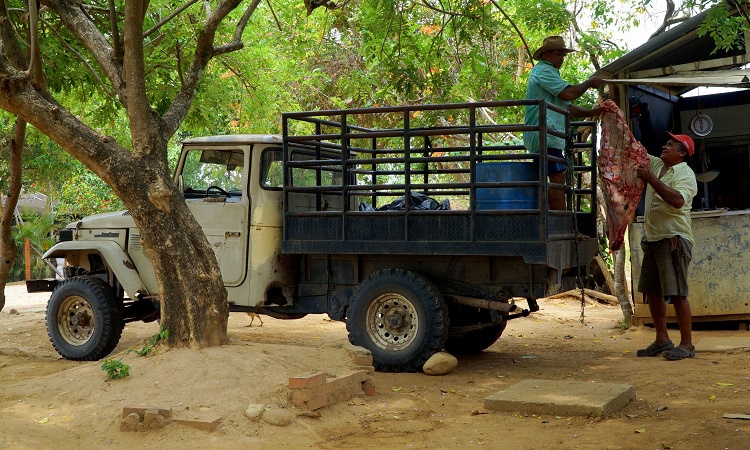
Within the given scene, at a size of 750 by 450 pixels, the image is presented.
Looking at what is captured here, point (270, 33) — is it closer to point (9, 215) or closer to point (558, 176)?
point (9, 215)

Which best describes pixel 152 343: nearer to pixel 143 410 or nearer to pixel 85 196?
pixel 143 410

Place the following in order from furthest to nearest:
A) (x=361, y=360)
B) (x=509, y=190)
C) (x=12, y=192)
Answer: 1. (x=12, y=192)
2. (x=509, y=190)
3. (x=361, y=360)

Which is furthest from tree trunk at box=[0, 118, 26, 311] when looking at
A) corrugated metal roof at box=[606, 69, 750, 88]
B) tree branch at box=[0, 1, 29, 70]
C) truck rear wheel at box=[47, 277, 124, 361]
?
corrugated metal roof at box=[606, 69, 750, 88]

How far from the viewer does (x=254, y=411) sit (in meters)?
5.05

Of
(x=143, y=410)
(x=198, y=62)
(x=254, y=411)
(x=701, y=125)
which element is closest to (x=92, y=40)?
(x=198, y=62)

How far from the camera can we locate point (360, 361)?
6188mm

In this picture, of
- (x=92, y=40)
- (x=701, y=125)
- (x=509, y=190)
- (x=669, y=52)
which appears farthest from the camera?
(x=701, y=125)

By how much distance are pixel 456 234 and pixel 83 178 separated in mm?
18060

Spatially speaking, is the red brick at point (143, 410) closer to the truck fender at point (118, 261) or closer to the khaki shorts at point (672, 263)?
the truck fender at point (118, 261)

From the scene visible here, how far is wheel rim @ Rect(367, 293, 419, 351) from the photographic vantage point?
7102 mm

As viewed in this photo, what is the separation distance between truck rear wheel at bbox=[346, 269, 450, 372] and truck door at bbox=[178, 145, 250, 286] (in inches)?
49.1

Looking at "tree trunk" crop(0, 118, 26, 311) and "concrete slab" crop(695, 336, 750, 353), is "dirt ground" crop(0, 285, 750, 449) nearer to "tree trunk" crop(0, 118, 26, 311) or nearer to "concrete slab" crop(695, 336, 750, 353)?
"concrete slab" crop(695, 336, 750, 353)

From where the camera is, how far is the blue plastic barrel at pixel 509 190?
6637 mm

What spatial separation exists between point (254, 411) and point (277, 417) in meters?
0.15
